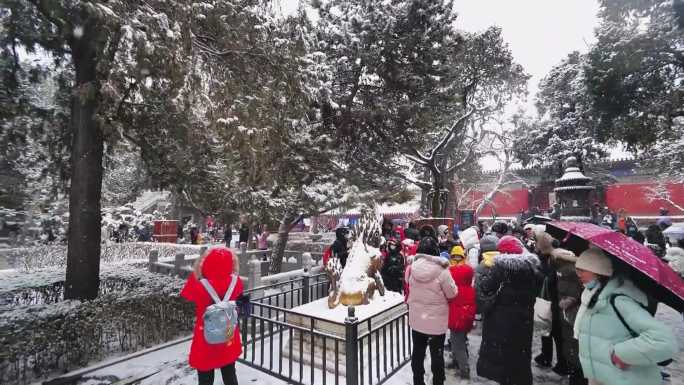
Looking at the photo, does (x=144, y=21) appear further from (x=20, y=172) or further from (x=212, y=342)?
(x=20, y=172)

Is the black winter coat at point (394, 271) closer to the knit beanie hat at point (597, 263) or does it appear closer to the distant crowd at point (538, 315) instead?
the distant crowd at point (538, 315)

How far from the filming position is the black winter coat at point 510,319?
329 cm

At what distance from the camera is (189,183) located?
750cm

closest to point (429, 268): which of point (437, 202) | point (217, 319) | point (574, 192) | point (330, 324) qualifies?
point (330, 324)

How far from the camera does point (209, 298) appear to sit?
3334mm

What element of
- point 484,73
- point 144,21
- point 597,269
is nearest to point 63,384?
point 144,21

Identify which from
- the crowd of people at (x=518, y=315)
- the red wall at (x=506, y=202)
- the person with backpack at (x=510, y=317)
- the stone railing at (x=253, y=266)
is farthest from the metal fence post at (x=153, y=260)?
the red wall at (x=506, y=202)

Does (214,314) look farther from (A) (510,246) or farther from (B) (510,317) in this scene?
(A) (510,246)

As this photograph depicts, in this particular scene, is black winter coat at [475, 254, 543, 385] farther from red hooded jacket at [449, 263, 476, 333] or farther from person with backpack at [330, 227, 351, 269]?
person with backpack at [330, 227, 351, 269]

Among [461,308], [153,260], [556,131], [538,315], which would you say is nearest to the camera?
[461,308]

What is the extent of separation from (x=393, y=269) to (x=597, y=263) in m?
4.85

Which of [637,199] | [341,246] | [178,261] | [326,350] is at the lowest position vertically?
[326,350]

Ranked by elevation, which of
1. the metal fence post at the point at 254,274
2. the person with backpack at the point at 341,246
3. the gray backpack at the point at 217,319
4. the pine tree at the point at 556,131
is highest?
the pine tree at the point at 556,131

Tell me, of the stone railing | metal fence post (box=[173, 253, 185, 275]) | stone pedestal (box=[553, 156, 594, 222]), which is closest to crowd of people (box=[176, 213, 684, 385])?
the stone railing
